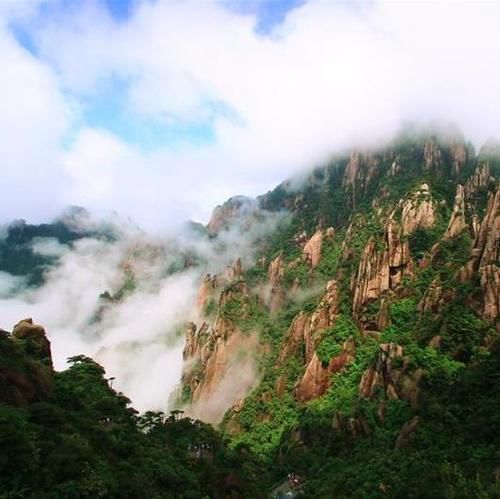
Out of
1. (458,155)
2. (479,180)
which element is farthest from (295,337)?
(458,155)

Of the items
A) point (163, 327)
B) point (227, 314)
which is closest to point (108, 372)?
point (163, 327)

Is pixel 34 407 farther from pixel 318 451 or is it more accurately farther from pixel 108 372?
pixel 108 372

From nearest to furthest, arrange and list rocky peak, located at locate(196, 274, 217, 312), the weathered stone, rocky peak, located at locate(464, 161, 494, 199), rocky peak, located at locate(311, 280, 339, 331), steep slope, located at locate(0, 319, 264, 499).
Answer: steep slope, located at locate(0, 319, 264, 499) → rocky peak, located at locate(311, 280, 339, 331) → rocky peak, located at locate(464, 161, 494, 199) → the weathered stone → rocky peak, located at locate(196, 274, 217, 312)

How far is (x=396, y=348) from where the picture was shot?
2633 inches

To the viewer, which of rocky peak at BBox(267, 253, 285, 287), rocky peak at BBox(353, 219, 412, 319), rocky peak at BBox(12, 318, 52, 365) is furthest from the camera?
rocky peak at BBox(267, 253, 285, 287)

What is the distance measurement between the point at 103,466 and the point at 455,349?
4439 centimetres

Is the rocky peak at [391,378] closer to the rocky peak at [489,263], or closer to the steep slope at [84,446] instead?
the rocky peak at [489,263]

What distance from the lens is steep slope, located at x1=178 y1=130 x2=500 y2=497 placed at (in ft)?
171

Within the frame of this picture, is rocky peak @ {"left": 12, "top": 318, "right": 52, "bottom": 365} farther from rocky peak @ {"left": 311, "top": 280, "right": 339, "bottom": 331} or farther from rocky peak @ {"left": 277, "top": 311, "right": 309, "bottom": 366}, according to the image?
rocky peak @ {"left": 277, "top": 311, "right": 309, "bottom": 366}

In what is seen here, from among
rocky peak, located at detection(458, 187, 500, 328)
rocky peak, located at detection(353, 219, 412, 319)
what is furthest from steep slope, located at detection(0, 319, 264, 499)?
rocky peak, located at detection(353, 219, 412, 319)

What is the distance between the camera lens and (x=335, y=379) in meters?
80.4

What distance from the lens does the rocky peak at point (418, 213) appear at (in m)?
96.1

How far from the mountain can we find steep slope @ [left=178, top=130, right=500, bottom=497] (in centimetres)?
24

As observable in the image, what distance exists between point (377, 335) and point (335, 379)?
27.0ft
